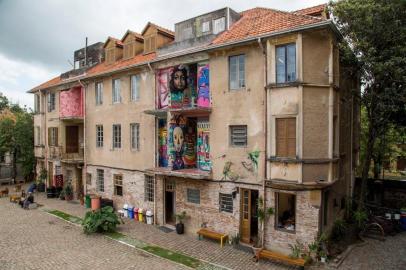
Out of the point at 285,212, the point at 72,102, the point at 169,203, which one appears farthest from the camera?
the point at 72,102

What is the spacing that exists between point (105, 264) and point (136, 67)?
11.5m

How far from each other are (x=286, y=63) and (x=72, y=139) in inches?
791

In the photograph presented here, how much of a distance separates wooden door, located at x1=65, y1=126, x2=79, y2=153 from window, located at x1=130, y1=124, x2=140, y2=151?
8.96 metres

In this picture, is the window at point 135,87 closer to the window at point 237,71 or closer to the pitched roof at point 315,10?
the window at point 237,71

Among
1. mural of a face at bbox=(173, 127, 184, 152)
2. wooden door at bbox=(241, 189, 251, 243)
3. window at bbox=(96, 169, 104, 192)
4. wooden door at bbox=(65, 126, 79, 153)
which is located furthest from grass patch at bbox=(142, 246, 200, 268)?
wooden door at bbox=(65, 126, 79, 153)

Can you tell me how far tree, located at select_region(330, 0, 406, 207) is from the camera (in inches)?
484

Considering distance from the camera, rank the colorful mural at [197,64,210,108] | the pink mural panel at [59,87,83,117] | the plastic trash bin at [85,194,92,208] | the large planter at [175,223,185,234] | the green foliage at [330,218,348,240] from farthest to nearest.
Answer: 1. the pink mural panel at [59,87,83,117]
2. the plastic trash bin at [85,194,92,208]
3. the large planter at [175,223,185,234]
4. the colorful mural at [197,64,210,108]
5. the green foliage at [330,218,348,240]

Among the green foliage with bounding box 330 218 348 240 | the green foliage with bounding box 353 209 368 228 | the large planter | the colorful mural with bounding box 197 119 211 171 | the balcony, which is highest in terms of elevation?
the balcony

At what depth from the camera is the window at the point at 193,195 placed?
53.8 feet

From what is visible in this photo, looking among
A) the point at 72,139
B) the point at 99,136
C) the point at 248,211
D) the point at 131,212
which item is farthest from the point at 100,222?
the point at 72,139

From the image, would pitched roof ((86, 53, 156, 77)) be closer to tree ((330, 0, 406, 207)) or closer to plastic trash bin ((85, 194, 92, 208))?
plastic trash bin ((85, 194, 92, 208))

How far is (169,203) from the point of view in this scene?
18938 millimetres

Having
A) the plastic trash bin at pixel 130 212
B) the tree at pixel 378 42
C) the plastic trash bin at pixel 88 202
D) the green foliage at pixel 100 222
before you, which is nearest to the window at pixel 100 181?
the plastic trash bin at pixel 88 202

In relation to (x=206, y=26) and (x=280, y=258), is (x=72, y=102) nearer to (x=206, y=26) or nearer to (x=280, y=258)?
(x=206, y=26)
